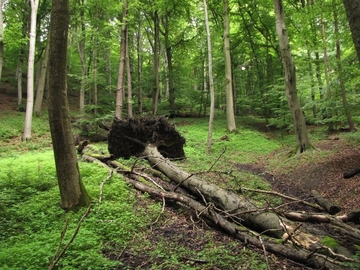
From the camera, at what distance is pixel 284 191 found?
26.3 feet

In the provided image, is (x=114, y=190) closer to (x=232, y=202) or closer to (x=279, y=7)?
(x=232, y=202)

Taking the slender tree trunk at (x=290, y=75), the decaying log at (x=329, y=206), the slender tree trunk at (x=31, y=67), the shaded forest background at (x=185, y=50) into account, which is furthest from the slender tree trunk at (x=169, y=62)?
the decaying log at (x=329, y=206)

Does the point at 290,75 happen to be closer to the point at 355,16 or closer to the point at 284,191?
the point at 284,191

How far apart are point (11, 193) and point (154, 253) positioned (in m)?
3.67

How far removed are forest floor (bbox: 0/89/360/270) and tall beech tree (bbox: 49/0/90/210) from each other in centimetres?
163

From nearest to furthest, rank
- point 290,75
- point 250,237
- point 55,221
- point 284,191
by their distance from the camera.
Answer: point 250,237, point 55,221, point 284,191, point 290,75

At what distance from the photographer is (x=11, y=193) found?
19.0ft

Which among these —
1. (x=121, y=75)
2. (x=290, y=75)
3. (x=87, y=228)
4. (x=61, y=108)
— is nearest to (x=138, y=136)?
(x=121, y=75)

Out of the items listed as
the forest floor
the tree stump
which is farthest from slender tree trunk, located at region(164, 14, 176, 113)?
the tree stump

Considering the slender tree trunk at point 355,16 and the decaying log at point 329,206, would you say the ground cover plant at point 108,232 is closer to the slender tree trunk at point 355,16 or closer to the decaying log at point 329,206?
the decaying log at point 329,206

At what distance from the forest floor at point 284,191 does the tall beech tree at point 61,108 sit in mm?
1635

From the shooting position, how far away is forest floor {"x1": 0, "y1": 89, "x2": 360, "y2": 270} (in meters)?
4.00

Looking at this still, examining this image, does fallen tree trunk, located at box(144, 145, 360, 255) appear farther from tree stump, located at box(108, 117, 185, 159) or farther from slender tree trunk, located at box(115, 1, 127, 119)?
slender tree trunk, located at box(115, 1, 127, 119)

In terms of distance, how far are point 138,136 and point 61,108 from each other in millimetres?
6119
